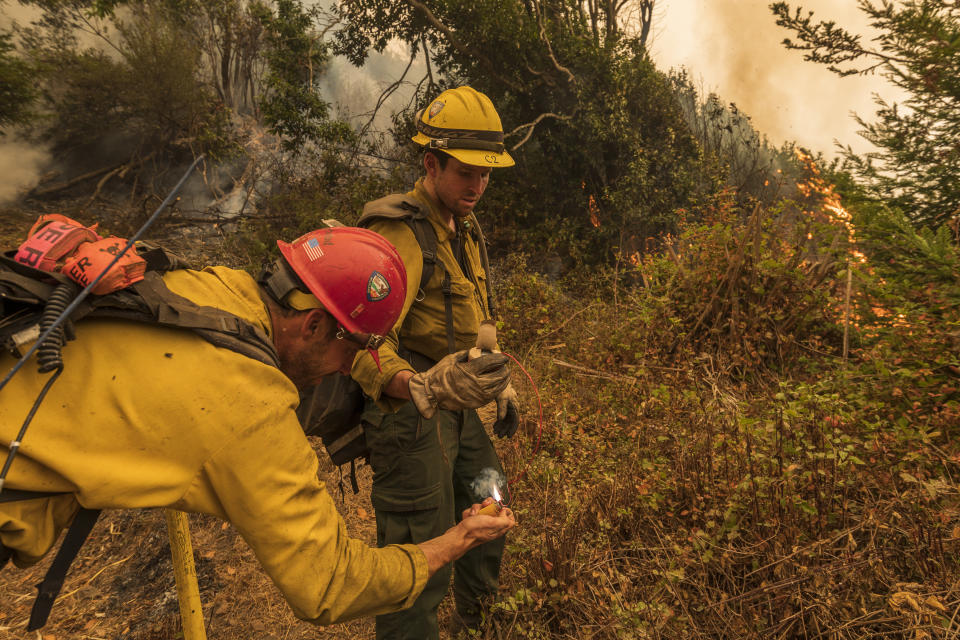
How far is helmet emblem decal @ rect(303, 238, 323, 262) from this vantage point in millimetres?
1574

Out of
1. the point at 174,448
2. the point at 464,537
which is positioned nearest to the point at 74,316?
the point at 174,448

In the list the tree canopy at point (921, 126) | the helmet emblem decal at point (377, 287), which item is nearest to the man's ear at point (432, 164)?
the helmet emblem decal at point (377, 287)

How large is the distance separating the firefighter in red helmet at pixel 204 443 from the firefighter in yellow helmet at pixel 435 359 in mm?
628

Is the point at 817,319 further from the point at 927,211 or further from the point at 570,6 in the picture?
the point at 570,6

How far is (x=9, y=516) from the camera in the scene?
3.75 feet

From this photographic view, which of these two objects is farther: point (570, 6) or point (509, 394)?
point (570, 6)

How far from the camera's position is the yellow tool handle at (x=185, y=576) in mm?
1960

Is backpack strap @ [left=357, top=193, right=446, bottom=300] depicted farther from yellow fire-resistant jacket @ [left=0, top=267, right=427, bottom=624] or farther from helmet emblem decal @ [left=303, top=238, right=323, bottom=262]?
yellow fire-resistant jacket @ [left=0, top=267, right=427, bottom=624]

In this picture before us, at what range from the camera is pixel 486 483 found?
251 centimetres

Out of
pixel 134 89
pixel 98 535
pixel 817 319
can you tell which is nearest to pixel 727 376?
pixel 817 319

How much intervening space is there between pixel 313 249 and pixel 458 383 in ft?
2.39

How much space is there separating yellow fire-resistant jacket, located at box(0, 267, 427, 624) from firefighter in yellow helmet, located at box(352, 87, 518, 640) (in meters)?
0.73

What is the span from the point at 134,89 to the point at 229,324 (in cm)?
1067

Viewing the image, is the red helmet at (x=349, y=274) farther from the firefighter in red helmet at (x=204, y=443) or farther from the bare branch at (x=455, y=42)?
the bare branch at (x=455, y=42)
